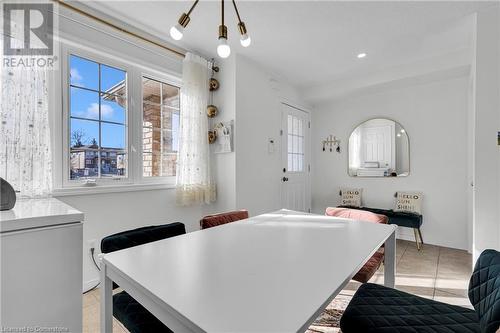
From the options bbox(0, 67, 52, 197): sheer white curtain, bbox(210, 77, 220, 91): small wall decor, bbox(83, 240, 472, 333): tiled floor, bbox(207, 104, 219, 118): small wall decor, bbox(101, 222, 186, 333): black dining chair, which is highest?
bbox(210, 77, 220, 91): small wall decor

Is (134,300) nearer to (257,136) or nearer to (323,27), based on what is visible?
(257,136)

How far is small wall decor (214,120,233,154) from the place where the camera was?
9.50ft

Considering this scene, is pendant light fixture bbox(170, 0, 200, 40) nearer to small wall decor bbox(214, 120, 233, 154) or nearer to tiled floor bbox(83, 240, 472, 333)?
small wall decor bbox(214, 120, 233, 154)

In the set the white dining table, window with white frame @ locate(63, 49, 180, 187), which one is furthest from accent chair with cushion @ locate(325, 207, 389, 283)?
window with white frame @ locate(63, 49, 180, 187)

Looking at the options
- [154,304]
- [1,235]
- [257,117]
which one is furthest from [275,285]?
[257,117]

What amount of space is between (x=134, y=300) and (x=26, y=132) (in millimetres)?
1484

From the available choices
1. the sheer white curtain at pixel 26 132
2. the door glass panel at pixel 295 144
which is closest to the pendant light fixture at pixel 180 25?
the sheer white curtain at pixel 26 132

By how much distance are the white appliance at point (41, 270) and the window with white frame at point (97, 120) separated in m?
0.92

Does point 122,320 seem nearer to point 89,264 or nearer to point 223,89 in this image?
point 89,264

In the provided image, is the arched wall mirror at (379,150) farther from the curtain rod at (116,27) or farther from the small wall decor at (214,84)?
the curtain rod at (116,27)

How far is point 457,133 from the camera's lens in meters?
3.23

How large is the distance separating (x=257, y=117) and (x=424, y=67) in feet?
7.32

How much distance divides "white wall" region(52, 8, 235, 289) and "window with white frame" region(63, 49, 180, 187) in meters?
0.11

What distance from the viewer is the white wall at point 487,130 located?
2.04 metres
